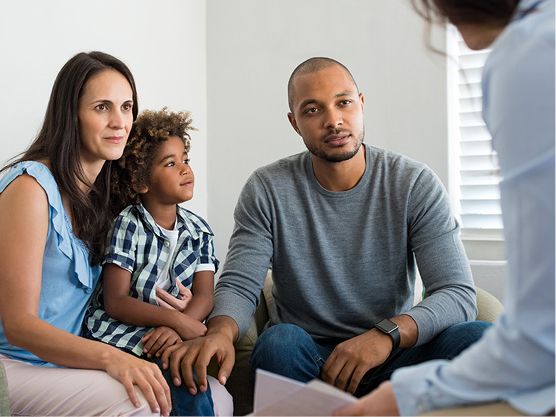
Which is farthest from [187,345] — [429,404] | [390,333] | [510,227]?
[510,227]

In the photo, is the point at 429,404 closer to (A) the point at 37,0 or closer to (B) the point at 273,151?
(A) the point at 37,0

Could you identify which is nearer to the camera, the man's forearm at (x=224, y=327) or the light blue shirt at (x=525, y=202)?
the light blue shirt at (x=525, y=202)

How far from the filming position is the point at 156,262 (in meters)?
1.91

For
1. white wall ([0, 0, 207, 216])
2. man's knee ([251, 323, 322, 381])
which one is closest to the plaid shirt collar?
man's knee ([251, 323, 322, 381])

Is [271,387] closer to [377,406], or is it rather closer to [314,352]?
[377,406]

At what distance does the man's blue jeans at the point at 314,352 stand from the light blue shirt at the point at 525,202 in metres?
0.92

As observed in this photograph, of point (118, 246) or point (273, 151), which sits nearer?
point (118, 246)

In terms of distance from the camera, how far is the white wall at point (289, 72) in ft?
9.45

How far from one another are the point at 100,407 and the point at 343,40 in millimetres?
1924

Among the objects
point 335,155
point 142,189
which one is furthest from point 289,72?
point 142,189

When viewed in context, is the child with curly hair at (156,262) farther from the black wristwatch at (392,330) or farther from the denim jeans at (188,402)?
the black wristwatch at (392,330)

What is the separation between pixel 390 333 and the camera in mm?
1739

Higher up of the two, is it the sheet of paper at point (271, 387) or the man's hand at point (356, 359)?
the sheet of paper at point (271, 387)

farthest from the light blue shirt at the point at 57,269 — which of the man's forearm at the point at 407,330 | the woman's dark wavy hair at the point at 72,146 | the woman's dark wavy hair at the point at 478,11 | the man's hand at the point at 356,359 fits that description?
the woman's dark wavy hair at the point at 478,11
